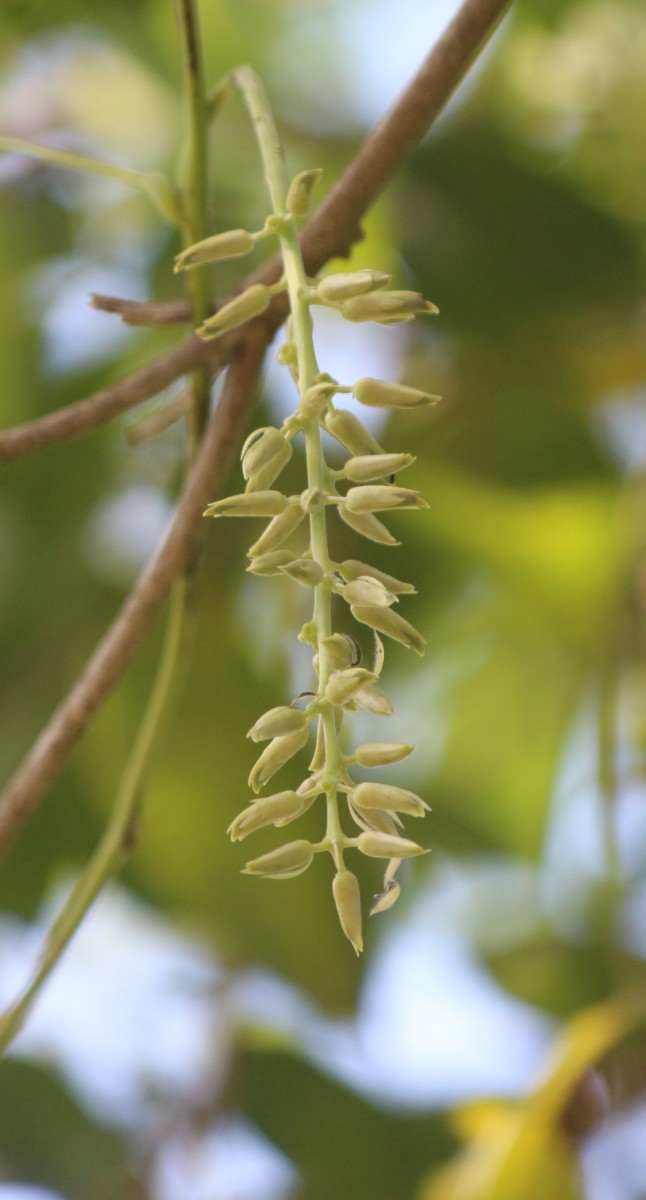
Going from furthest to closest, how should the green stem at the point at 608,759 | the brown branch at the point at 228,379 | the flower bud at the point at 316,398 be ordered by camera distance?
the green stem at the point at 608,759 < the brown branch at the point at 228,379 < the flower bud at the point at 316,398

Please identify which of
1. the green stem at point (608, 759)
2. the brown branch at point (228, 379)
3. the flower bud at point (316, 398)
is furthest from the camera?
the green stem at point (608, 759)

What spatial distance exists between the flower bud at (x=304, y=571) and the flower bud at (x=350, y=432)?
1.0 inches

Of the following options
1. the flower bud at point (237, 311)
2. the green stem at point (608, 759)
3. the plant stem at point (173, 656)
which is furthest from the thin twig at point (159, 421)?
the green stem at point (608, 759)

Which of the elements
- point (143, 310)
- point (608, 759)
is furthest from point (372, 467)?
point (608, 759)

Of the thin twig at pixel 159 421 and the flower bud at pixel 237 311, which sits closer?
the flower bud at pixel 237 311

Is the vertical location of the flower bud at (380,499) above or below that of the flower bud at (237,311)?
below

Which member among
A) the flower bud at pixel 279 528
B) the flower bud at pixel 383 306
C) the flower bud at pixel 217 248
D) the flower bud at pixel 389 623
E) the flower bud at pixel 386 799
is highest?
the flower bud at pixel 217 248

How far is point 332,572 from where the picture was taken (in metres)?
0.22

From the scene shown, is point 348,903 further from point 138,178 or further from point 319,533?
point 138,178

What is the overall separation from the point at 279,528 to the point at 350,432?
2 cm

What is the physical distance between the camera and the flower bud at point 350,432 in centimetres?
21

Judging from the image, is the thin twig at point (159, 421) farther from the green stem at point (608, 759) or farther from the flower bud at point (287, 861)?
the green stem at point (608, 759)

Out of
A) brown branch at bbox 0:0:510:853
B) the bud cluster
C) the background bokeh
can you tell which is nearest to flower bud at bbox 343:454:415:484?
the bud cluster

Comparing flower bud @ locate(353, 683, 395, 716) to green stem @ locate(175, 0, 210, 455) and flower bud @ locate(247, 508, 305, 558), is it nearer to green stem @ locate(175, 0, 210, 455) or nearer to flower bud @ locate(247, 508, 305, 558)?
flower bud @ locate(247, 508, 305, 558)
